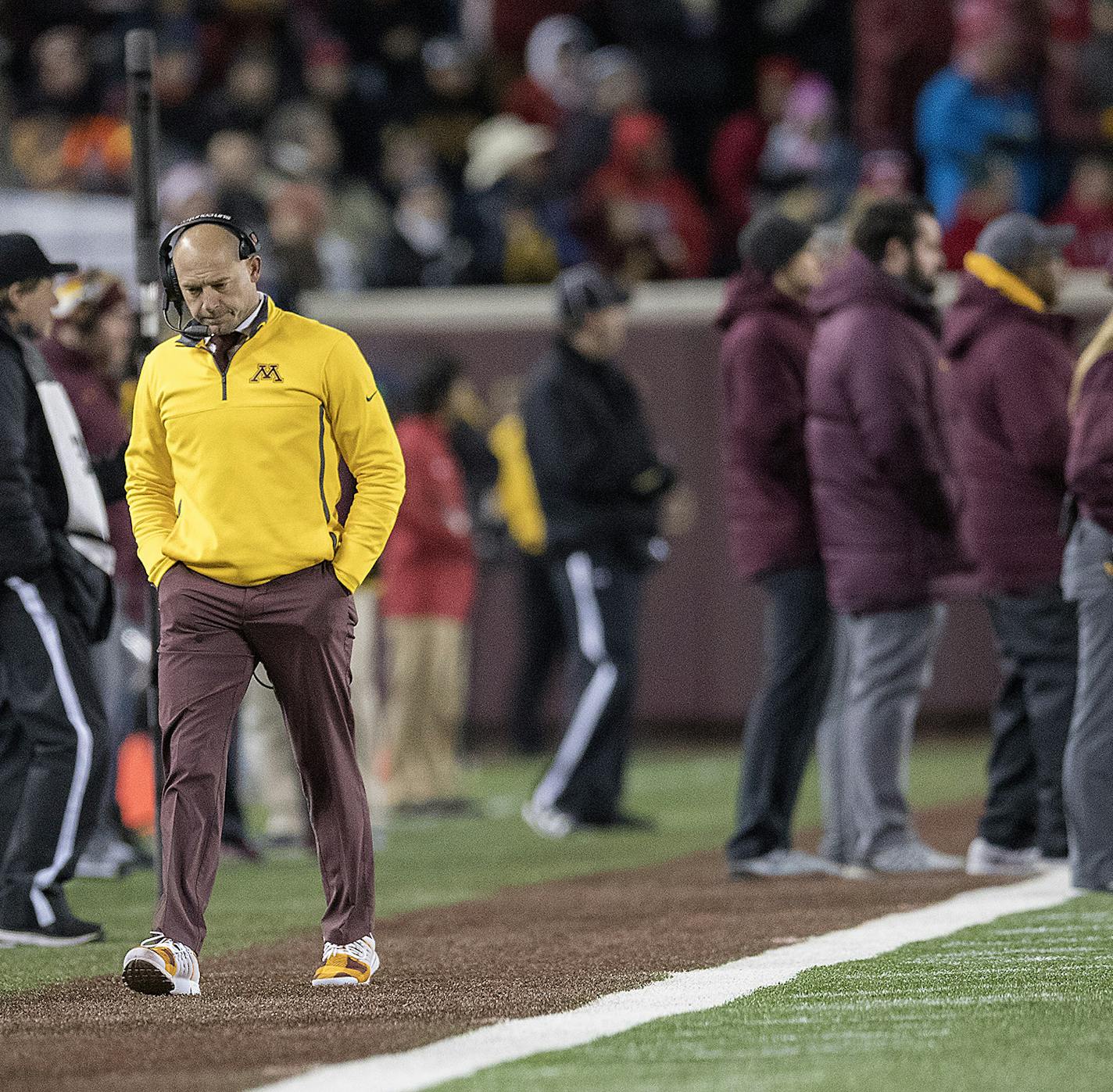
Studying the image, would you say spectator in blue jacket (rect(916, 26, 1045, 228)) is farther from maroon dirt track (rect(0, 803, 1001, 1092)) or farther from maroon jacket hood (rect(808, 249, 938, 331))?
maroon dirt track (rect(0, 803, 1001, 1092))

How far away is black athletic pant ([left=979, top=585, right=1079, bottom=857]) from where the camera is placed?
927 centimetres

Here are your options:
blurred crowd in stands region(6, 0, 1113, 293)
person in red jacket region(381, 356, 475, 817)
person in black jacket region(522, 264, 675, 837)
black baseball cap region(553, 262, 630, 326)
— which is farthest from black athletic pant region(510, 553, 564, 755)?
black baseball cap region(553, 262, 630, 326)

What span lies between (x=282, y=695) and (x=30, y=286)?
6.62ft

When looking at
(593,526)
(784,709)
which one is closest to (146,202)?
(784,709)

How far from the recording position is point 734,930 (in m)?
7.88

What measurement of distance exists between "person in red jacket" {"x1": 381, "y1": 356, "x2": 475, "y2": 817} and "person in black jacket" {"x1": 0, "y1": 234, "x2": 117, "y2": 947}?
17.3 ft

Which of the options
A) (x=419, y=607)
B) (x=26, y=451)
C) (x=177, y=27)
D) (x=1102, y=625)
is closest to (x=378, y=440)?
(x=26, y=451)

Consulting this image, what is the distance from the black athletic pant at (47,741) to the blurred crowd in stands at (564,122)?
7.91 m

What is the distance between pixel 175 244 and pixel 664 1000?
7.56 feet

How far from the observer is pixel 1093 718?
838 centimetres

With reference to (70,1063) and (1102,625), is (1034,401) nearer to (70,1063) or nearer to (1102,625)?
(1102,625)

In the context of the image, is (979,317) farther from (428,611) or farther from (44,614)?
(428,611)

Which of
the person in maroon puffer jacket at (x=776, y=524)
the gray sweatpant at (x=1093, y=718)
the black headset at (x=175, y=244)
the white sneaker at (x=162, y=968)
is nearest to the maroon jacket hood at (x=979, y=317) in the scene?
the person in maroon puffer jacket at (x=776, y=524)

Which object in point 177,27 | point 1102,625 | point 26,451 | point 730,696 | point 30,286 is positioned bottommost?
point 730,696
